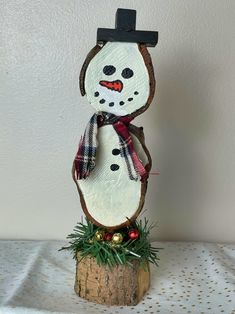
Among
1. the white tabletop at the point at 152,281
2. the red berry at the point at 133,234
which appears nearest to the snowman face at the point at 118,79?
the red berry at the point at 133,234

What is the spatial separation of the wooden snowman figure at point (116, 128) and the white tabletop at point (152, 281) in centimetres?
6

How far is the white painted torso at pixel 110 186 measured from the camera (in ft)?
2.31

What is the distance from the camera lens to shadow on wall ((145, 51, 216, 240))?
932 millimetres

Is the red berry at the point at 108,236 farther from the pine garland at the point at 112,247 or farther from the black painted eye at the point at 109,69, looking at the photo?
the black painted eye at the point at 109,69

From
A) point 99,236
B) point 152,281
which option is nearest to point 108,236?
point 99,236

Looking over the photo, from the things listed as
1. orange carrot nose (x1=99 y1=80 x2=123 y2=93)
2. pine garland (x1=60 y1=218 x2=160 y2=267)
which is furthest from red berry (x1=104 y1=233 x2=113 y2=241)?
orange carrot nose (x1=99 y1=80 x2=123 y2=93)

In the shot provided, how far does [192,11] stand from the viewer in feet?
3.02

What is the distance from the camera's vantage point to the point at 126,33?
2.24 feet

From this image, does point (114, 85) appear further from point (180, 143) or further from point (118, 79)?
point (180, 143)

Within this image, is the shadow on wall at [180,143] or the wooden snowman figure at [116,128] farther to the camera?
the shadow on wall at [180,143]

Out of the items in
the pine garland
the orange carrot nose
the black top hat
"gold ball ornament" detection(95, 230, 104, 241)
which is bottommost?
the pine garland

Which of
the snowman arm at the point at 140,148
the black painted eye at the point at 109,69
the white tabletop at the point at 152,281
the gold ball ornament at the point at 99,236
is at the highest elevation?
the black painted eye at the point at 109,69

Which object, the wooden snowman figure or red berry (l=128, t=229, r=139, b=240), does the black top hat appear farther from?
red berry (l=128, t=229, r=139, b=240)

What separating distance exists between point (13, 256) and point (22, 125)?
27 centimetres
